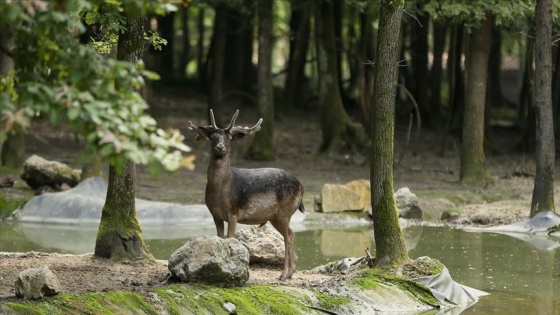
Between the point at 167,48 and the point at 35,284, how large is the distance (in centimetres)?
3819

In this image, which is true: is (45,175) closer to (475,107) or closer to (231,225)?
(475,107)

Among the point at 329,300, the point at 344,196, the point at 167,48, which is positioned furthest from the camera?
the point at 167,48

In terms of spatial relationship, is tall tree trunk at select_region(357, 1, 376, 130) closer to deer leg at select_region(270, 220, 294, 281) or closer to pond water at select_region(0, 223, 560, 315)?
pond water at select_region(0, 223, 560, 315)

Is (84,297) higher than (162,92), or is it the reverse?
(162,92)

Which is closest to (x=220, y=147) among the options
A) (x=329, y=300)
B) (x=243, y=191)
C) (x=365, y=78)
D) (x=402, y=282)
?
(x=243, y=191)

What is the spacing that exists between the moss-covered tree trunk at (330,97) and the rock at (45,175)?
10573 millimetres

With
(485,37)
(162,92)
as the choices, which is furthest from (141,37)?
(162,92)

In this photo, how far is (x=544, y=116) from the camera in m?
21.0

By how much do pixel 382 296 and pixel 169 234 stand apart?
792cm

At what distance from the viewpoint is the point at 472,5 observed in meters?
24.8

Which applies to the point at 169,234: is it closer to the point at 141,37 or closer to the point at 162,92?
the point at 141,37

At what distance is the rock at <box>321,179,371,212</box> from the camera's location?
2303 cm

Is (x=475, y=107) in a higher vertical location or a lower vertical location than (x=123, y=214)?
higher

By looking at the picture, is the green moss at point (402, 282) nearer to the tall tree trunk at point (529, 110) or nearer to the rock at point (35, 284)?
the rock at point (35, 284)
